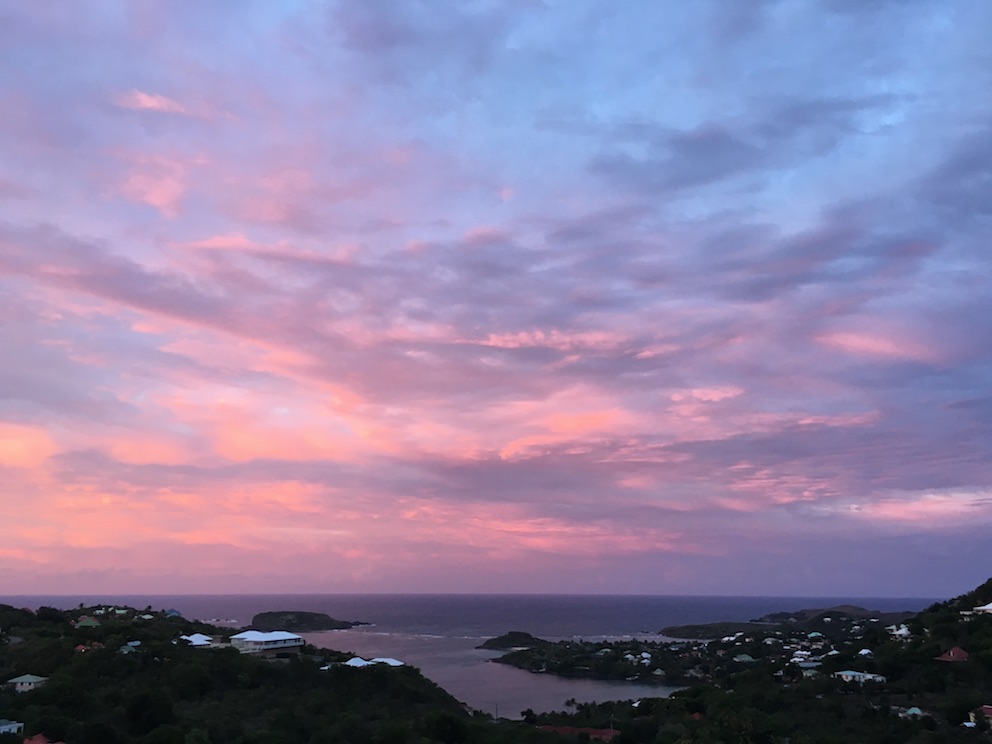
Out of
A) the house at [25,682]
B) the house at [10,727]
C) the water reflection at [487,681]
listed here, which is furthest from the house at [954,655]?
the house at [25,682]

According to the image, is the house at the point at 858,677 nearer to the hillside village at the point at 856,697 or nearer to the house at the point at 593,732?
the hillside village at the point at 856,697

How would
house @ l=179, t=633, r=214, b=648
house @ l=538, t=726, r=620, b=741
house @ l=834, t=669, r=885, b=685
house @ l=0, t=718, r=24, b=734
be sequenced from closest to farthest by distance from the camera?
house @ l=0, t=718, r=24, b=734, house @ l=538, t=726, r=620, b=741, house @ l=834, t=669, r=885, b=685, house @ l=179, t=633, r=214, b=648

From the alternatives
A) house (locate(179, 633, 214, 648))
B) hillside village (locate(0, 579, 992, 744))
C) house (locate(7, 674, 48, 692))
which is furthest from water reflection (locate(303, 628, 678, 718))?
house (locate(7, 674, 48, 692))

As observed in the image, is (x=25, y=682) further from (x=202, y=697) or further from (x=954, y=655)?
(x=954, y=655)

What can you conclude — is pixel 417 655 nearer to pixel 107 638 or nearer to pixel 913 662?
pixel 107 638

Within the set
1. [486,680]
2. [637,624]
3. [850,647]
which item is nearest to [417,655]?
[486,680]

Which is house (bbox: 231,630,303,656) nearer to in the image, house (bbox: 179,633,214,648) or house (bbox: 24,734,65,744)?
house (bbox: 179,633,214,648)
